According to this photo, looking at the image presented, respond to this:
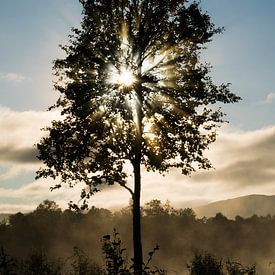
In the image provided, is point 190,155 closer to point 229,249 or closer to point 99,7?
point 99,7

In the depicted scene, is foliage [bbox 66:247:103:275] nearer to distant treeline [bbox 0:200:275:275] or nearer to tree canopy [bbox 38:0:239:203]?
tree canopy [bbox 38:0:239:203]

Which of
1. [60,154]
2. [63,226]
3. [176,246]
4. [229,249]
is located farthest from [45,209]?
[60,154]

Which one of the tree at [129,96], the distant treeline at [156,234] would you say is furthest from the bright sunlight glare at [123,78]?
the distant treeline at [156,234]

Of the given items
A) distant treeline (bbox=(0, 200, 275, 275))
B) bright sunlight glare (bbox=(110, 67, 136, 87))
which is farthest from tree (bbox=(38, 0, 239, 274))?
distant treeline (bbox=(0, 200, 275, 275))

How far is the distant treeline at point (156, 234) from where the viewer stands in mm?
132875

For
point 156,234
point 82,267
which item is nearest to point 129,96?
point 82,267

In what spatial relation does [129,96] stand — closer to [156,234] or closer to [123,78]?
[123,78]

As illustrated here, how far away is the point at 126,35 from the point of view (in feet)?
76.9

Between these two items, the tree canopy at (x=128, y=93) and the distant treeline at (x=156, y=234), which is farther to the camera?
the distant treeline at (x=156, y=234)

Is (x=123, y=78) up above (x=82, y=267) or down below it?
above

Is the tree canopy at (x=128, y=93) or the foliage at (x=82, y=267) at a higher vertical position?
the tree canopy at (x=128, y=93)

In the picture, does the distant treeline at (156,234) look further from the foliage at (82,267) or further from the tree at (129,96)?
the tree at (129,96)

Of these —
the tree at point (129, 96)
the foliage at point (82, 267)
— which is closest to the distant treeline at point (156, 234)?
the foliage at point (82, 267)

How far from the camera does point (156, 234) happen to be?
156875mm
